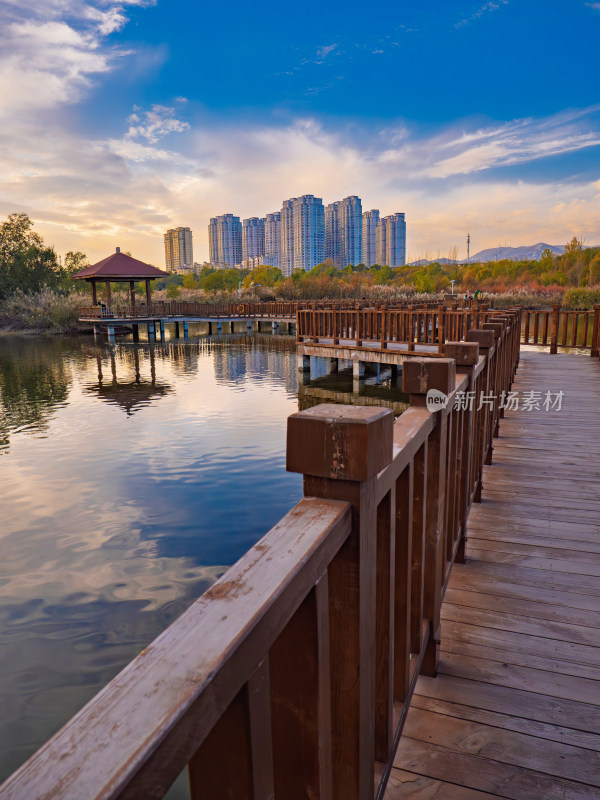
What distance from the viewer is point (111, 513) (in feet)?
26.0

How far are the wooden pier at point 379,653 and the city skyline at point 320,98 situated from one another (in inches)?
1549

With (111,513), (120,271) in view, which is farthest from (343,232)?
(111,513)

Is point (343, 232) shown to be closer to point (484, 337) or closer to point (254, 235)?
point (254, 235)

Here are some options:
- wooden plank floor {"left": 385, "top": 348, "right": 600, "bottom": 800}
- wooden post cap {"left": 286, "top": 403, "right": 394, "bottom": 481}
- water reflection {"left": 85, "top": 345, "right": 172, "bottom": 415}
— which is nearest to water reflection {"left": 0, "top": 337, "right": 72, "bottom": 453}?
water reflection {"left": 85, "top": 345, "right": 172, "bottom": 415}

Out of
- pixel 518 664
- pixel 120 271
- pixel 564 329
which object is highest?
pixel 120 271

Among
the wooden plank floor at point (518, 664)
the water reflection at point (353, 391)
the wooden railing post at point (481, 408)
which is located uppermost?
the wooden railing post at point (481, 408)

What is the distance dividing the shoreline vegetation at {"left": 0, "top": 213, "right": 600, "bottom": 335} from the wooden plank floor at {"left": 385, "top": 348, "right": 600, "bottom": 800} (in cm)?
3168

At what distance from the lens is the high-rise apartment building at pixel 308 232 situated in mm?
133875

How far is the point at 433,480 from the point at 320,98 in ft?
191

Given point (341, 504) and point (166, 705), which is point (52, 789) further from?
point (341, 504)

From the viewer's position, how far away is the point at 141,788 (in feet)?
1.45

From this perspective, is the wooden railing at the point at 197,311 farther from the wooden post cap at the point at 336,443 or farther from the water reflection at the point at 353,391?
the wooden post cap at the point at 336,443

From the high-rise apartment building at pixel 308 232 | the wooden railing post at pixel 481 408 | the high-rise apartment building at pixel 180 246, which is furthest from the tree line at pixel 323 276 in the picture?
the high-rise apartment building at pixel 180 246

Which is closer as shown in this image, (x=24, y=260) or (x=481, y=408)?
(x=481, y=408)
